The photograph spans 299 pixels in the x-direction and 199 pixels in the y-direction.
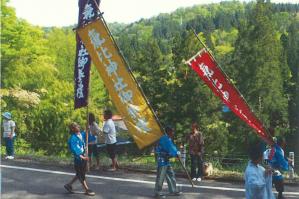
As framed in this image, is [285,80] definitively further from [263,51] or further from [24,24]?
[24,24]

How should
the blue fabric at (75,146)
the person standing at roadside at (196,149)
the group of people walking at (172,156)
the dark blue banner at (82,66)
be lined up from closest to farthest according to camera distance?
1. the group of people walking at (172,156)
2. the blue fabric at (75,146)
3. the person standing at roadside at (196,149)
4. the dark blue banner at (82,66)

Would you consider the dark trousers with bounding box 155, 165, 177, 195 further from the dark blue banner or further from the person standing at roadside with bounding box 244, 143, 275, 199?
the person standing at roadside with bounding box 244, 143, 275, 199

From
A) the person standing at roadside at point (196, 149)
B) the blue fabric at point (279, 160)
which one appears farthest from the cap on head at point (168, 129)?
the blue fabric at point (279, 160)

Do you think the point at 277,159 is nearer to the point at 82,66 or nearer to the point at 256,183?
the point at 256,183

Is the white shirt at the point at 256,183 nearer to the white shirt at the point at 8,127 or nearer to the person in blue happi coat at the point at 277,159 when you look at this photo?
the person in blue happi coat at the point at 277,159

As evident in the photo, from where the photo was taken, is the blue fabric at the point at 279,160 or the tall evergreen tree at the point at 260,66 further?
the tall evergreen tree at the point at 260,66

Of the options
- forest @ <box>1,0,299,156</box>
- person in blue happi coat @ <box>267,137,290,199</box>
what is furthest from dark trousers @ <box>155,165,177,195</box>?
forest @ <box>1,0,299,156</box>

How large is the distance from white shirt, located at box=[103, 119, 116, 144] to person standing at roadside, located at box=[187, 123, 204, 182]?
2.25 m

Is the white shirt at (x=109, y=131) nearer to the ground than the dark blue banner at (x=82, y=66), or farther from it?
nearer to the ground

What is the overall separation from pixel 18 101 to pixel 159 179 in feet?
72.6

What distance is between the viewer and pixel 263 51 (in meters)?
46.4

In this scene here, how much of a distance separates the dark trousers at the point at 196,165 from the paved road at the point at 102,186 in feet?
0.97

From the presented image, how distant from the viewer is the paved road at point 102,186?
10750 mm

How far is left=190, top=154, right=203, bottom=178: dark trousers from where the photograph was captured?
12.3 metres
